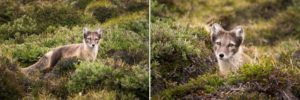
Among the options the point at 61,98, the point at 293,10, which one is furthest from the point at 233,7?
the point at 61,98

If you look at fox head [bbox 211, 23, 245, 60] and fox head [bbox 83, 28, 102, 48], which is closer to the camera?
fox head [bbox 211, 23, 245, 60]

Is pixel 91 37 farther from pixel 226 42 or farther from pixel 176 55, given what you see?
pixel 226 42

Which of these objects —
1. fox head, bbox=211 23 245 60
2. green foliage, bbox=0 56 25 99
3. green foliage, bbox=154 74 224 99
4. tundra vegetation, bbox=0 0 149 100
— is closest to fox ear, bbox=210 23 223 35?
fox head, bbox=211 23 245 60

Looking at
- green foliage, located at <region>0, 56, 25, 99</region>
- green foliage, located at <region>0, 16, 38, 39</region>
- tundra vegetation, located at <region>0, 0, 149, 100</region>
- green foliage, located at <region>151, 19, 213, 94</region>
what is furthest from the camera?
green foliage, located at <region>151, 19, 213, 94</region>

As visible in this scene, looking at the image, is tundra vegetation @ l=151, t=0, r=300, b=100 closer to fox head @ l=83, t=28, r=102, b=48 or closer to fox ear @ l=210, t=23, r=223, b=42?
fox ear @ l=210, t=23, r=223, b=42

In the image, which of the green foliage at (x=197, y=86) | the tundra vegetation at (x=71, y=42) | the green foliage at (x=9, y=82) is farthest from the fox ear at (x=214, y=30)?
the green foliage at (x=9, y=82)

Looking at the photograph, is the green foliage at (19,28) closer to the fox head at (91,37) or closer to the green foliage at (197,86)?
the fox head at (91,37)

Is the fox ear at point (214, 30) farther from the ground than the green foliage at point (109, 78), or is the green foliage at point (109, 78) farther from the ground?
the fox ear at point (214, 30)
